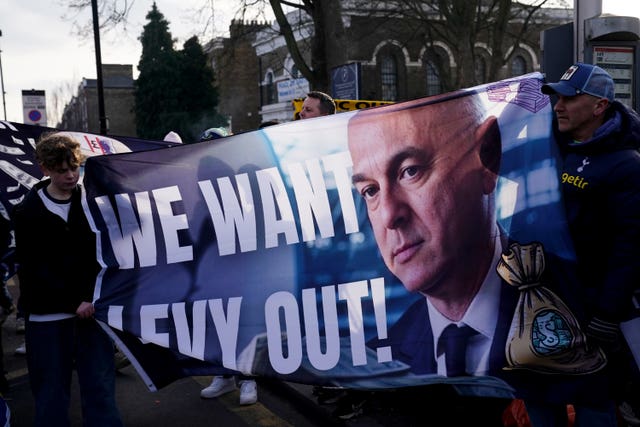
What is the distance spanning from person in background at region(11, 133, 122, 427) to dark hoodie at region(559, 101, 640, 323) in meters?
2.45

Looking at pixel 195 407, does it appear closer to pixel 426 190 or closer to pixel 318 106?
pixel 318 106

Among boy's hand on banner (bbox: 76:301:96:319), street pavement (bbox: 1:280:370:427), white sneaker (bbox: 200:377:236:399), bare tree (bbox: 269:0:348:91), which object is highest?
bare tree (bbox: 269:0:348:91)

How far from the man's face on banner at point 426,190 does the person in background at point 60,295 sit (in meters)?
1.52

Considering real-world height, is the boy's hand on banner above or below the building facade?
below

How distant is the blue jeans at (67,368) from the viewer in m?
3.54

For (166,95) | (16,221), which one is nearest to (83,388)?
(16,221)

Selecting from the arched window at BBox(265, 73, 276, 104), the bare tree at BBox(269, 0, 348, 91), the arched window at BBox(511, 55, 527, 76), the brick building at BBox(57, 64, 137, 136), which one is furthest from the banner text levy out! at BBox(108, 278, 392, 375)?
the brick building at BBox(57, 64, 137, 136)

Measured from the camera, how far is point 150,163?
12.3 ft

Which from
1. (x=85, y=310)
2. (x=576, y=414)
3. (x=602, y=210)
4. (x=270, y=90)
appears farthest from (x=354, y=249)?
(x=270, y=90)

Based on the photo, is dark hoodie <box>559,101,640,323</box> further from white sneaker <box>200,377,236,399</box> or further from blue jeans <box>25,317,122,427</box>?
white sneaker <box>200,377,236,399</box>

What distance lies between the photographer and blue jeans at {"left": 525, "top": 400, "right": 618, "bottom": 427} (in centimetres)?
295

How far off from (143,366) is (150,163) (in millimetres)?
1092

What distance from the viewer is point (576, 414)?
10.1ft

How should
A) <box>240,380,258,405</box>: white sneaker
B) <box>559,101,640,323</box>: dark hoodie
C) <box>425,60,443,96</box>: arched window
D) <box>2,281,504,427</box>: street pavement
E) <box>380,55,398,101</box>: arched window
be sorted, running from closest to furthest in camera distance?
<box>559,101,640,323</box>: dark hoodie → <box>2,281,504,427</box>: street pavement → <box>240,380,258,405</box>: white sneaker → <box>380,55,398,101</box>: arched window → <box>425,60,443,96</box>: arched window
